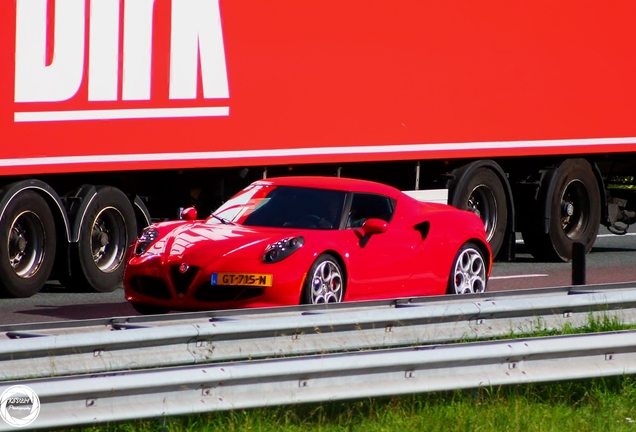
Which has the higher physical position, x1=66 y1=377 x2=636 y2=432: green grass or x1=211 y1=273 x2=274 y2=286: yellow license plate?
x1=211 y1=273 x2=274 y2=286: yellow license plate

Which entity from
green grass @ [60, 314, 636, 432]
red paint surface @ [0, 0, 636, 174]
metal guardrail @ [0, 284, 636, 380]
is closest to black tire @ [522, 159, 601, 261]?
red paint surface @ [0, 0, 636, 174]

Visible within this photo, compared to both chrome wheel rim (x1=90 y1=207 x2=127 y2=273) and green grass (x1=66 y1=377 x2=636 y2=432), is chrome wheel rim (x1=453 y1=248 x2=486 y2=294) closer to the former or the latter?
chrome wheel rim (x1=90 y1=207 x2=127 y2=273)

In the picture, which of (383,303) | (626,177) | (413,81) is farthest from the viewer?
(626,177)

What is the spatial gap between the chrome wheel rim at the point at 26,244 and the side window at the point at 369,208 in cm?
322

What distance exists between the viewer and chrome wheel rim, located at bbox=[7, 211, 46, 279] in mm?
13633

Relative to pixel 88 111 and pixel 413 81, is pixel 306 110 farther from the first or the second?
pixel 88 111

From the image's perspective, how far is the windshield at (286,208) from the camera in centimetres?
1216

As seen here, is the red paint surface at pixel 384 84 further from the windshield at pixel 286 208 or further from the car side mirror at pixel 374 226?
the car side mirror at pixel 374 226

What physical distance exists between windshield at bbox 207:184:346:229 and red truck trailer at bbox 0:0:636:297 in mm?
2009

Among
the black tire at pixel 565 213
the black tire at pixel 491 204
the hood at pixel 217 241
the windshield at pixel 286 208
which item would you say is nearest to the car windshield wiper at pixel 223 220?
the windshield at pixel 286 208

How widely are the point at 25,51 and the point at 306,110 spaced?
3714 mm

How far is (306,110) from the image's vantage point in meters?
15.8

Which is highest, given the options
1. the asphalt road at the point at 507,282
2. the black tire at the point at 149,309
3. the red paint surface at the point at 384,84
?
the red paint surface at the point at 384,84

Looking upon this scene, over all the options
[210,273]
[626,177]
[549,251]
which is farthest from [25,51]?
[626,177]
